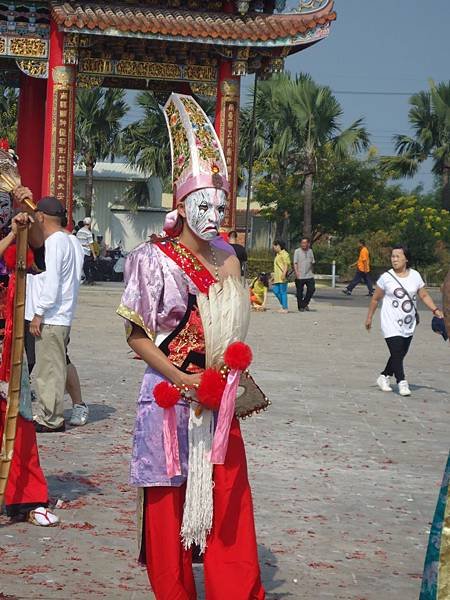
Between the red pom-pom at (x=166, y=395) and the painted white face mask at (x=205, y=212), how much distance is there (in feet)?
2.08

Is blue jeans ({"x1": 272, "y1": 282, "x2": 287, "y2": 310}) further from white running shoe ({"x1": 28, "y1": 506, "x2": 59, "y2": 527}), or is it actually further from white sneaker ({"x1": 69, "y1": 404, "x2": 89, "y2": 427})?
white running shoe ({"x1": 28, "y1": 506, "x2": 59, "y2": 527})

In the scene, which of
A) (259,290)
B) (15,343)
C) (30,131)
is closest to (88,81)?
(30,131)

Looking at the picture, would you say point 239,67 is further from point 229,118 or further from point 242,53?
point 229,118

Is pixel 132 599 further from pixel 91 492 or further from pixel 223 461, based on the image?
pixel 91 492

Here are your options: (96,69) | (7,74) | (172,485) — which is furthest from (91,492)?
(7,74)

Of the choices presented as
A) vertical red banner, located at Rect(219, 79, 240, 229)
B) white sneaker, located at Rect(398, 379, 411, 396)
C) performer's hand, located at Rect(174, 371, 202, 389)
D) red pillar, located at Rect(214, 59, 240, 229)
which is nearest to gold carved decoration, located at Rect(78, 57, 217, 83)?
red pillar, located at Rect(214, 59, 240, 229)

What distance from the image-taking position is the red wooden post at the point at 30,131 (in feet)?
81.3

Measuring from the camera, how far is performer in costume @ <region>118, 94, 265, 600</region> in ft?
14.9

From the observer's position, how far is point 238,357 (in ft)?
14.8

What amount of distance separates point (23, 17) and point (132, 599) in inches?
755

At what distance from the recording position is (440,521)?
149 inches

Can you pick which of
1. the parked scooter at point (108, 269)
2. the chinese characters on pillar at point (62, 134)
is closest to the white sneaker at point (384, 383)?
the chinese characters on pillar at point (62, 134)

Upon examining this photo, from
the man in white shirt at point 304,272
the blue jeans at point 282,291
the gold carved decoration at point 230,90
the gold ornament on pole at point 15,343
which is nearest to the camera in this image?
the gold ornament on pole at point 15,343

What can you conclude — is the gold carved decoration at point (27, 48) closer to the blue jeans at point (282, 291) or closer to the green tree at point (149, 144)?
the blue jeans at point (282, 291)
